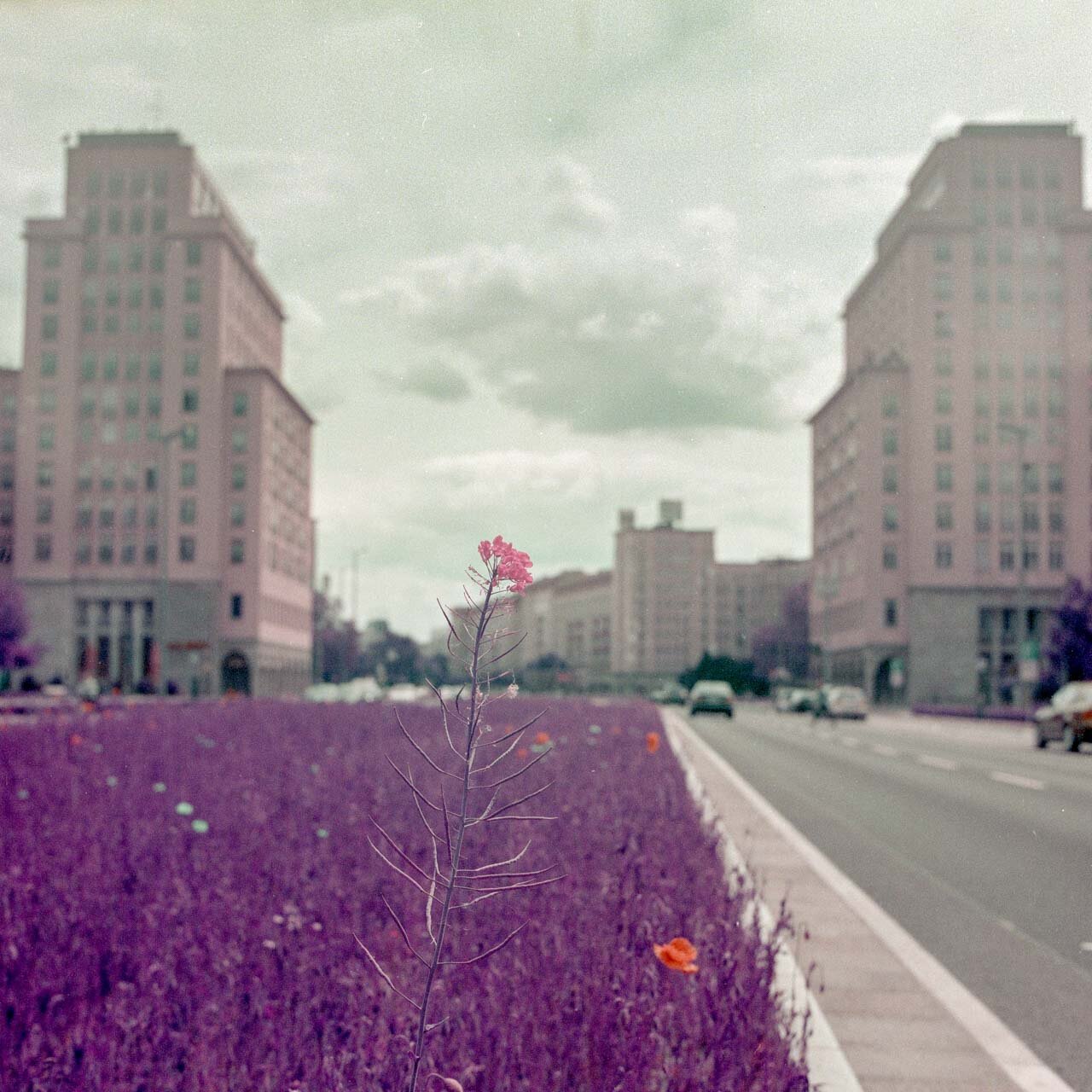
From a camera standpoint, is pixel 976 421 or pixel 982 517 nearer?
pixel 976 421

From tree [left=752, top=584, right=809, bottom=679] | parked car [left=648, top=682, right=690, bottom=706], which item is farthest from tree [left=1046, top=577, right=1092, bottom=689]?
tree [left=752, top=584, right=809, bottom=679]

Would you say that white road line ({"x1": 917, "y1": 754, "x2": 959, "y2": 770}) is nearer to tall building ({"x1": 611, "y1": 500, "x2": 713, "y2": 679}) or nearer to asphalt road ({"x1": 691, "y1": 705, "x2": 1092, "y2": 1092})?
asphalt road ({"x1": 691, "y1": 705, "x2": 1092, "y2": 1092})

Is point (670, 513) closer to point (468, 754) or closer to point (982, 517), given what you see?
point (468, 754)

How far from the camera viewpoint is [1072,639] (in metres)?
59.8

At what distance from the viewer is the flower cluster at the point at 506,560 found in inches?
69.9

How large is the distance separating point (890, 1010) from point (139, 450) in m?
89.6

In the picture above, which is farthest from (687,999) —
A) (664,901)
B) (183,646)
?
(183,646)

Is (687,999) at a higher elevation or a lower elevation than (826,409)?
lower

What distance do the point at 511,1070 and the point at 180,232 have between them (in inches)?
3551

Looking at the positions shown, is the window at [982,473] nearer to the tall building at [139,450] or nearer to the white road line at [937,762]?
the tall building at [139,450]

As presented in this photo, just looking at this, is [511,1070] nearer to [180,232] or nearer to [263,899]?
[263,899]

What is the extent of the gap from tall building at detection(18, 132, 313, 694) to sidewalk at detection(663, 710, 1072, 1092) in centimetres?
8169

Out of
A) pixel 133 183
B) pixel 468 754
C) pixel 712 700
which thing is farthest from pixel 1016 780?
pixel 133 183

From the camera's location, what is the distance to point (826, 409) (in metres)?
116
